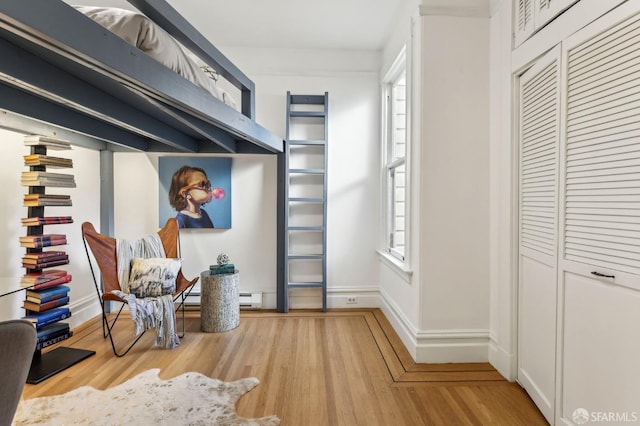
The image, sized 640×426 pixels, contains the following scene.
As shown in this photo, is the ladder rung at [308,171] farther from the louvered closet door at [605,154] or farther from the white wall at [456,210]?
the louvered closet door at [605,154]

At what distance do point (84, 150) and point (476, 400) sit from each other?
3.89m

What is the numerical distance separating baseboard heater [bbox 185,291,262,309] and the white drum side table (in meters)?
0.48

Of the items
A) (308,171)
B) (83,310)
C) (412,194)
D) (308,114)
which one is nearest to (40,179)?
(83,310)

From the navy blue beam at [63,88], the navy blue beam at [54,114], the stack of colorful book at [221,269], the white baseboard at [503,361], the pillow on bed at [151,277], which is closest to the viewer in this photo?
the navy blue beam at [63,88]

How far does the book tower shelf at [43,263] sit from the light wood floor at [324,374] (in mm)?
218

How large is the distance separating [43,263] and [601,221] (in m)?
3.41

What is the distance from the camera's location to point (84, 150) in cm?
320

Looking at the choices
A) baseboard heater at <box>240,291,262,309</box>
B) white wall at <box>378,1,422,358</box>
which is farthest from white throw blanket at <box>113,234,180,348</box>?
white wall at <box>378,1,422,358</box>

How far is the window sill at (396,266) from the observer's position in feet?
8.42

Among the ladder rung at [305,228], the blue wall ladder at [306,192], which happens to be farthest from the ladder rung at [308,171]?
the ladder rung at [305,228]

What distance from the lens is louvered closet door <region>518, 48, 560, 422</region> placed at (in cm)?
172

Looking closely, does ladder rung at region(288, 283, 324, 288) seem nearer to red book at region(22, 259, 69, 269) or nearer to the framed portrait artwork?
the framed portrait artwork

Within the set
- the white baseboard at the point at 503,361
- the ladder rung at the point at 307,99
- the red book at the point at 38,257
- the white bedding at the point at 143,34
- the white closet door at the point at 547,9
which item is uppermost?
the ladder rung at the point at 307,99

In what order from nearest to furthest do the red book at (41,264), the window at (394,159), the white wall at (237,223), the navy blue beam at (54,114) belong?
the navy blue beam at (54,114) → the red book at (41,264) → the window at (394,159) → the white wall at (237,223)
